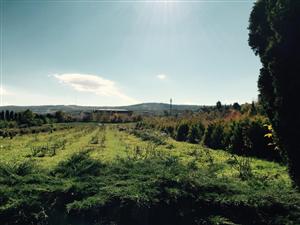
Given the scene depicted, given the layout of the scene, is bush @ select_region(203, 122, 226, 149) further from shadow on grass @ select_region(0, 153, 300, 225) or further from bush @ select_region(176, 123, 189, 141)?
shadow on grass @ select_region(0, 153, 300, 225)

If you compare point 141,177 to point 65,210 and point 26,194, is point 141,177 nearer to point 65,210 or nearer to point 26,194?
point 65,210

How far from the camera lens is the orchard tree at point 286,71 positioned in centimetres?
764

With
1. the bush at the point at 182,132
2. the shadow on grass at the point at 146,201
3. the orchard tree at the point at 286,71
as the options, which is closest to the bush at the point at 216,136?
the bush at the point at 182,132

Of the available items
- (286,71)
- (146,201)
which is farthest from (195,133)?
(146,201)

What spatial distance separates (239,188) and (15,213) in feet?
16.9

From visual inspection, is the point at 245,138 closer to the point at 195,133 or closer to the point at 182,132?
the point at 195,133

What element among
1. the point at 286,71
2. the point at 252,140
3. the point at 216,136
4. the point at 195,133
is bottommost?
the point at 195,133

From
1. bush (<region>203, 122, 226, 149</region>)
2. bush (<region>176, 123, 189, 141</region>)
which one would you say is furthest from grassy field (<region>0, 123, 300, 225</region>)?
bush (<region>176, 123, 189, 141</region>)

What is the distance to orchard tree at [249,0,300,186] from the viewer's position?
25.1ft

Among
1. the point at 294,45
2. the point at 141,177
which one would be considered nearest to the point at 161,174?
the point at 141,177

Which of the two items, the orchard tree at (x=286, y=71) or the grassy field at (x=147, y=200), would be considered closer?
the grassy field at (x=147, y=200)

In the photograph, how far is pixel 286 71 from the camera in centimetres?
779

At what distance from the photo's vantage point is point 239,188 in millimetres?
8008

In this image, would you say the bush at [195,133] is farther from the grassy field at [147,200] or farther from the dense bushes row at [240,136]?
the grassy field at [147,200]
